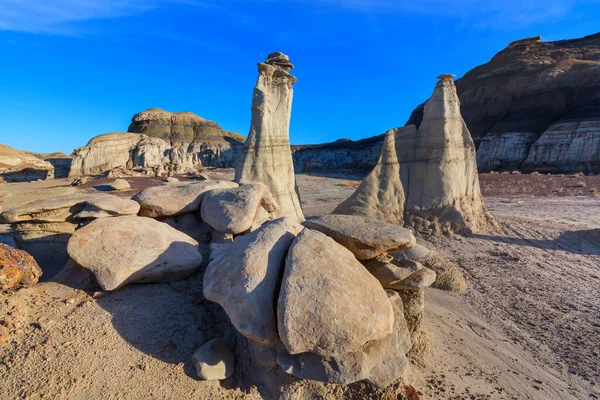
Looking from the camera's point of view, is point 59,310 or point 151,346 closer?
point 151,346

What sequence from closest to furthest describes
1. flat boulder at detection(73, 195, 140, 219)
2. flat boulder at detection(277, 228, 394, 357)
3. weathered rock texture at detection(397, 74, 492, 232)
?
flat boulder at detection(277, 228, 394, 357) < flat boulder at detection(73, 195, 140, 219) < weathered rock texture at detection(397, 74, 492, 232)

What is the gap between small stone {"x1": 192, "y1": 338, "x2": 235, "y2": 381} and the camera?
9.27ft

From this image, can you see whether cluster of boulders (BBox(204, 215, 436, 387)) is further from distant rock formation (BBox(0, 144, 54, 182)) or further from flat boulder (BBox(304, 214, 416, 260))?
distant rock formation (BBox(0, 144, 54, 182))

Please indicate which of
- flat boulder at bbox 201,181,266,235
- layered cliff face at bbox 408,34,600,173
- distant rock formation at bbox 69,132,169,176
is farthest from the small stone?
distant rock formation at bbox 69,132,169,176

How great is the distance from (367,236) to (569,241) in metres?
8.08

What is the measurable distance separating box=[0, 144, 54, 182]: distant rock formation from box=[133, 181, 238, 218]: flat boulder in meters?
37.1

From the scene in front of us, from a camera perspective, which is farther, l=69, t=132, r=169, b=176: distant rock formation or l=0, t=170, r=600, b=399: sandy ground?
l=69, t=132, r=169, b=176: distant rock formation

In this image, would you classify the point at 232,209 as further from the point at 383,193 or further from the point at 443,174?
the point at 443,174

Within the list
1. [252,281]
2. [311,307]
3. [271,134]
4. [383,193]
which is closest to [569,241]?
[383,193]

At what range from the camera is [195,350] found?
10.1ft

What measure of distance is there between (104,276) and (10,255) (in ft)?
3.68

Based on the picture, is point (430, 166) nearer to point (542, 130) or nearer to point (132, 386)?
point (132, 386)

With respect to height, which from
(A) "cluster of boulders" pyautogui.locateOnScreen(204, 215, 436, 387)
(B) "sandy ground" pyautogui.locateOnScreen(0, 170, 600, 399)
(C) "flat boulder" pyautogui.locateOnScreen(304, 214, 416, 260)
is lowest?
(B) "sandy ground" pyautogui.locateOnScreen(0, 170, 600, 399)

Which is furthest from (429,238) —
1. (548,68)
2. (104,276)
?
(548,68)
